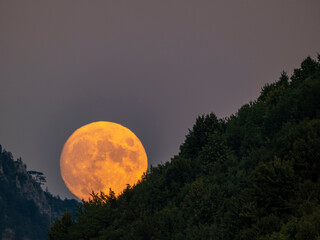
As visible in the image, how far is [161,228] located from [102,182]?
45.7 m

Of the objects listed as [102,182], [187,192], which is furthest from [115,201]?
[102,182]

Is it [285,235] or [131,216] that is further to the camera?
[131,216]

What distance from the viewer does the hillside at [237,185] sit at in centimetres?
4203

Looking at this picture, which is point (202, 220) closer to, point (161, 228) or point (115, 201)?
point (161, 228)

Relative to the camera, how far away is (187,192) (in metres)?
74.5

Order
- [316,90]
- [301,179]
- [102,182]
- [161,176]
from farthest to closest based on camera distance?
[102,182]
[161,176]
[316,90]
[301,179]

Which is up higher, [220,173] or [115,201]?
[115,201]

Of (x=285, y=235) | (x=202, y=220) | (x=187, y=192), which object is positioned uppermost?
(x=187, y=192)

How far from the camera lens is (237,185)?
65.1 metres

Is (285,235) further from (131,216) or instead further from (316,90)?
(131,216)

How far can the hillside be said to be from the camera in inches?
1655

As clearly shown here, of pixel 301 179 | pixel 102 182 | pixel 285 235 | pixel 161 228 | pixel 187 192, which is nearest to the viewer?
pixel 285 235

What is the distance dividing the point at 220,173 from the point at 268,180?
107 feet

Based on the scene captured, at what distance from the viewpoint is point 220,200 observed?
210 feet
